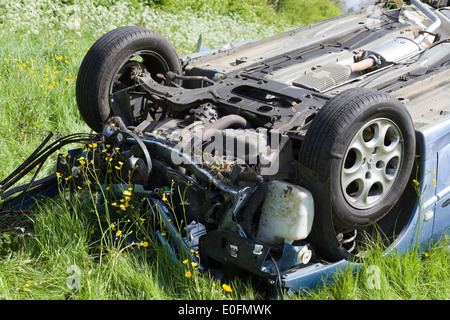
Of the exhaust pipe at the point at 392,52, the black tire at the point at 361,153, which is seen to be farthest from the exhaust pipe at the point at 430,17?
the black tire at the point at 361,153

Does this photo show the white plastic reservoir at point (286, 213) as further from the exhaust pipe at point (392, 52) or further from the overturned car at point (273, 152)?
the exhaust pipe at point (392, 52)

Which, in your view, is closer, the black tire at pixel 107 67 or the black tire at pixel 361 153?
the black tire at pixel 361 153

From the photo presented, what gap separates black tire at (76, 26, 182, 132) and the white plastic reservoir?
1.71m

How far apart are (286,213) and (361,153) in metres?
0.57

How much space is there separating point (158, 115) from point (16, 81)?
8.78ft

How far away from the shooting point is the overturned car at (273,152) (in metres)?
3.38

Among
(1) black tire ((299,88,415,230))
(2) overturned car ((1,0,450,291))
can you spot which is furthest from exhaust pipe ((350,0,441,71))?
(1) black tire ((299,88,415,230))

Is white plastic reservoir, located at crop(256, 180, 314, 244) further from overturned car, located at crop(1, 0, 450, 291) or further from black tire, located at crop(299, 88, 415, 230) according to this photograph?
black tire, located at crop(299, 88, 415, 230)

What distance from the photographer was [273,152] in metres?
3.72

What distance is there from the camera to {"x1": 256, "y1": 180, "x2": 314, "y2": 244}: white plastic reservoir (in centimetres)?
335

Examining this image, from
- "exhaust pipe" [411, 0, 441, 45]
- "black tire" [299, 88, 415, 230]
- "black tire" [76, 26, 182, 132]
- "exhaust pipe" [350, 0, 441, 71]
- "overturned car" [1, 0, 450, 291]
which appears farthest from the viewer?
"exhaust pipe" [411, 0, 441, 45]

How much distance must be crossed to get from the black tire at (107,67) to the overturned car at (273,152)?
0.01m

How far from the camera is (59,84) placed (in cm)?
662

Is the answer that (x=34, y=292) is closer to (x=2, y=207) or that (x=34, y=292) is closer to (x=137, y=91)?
(x=2, y=207)
